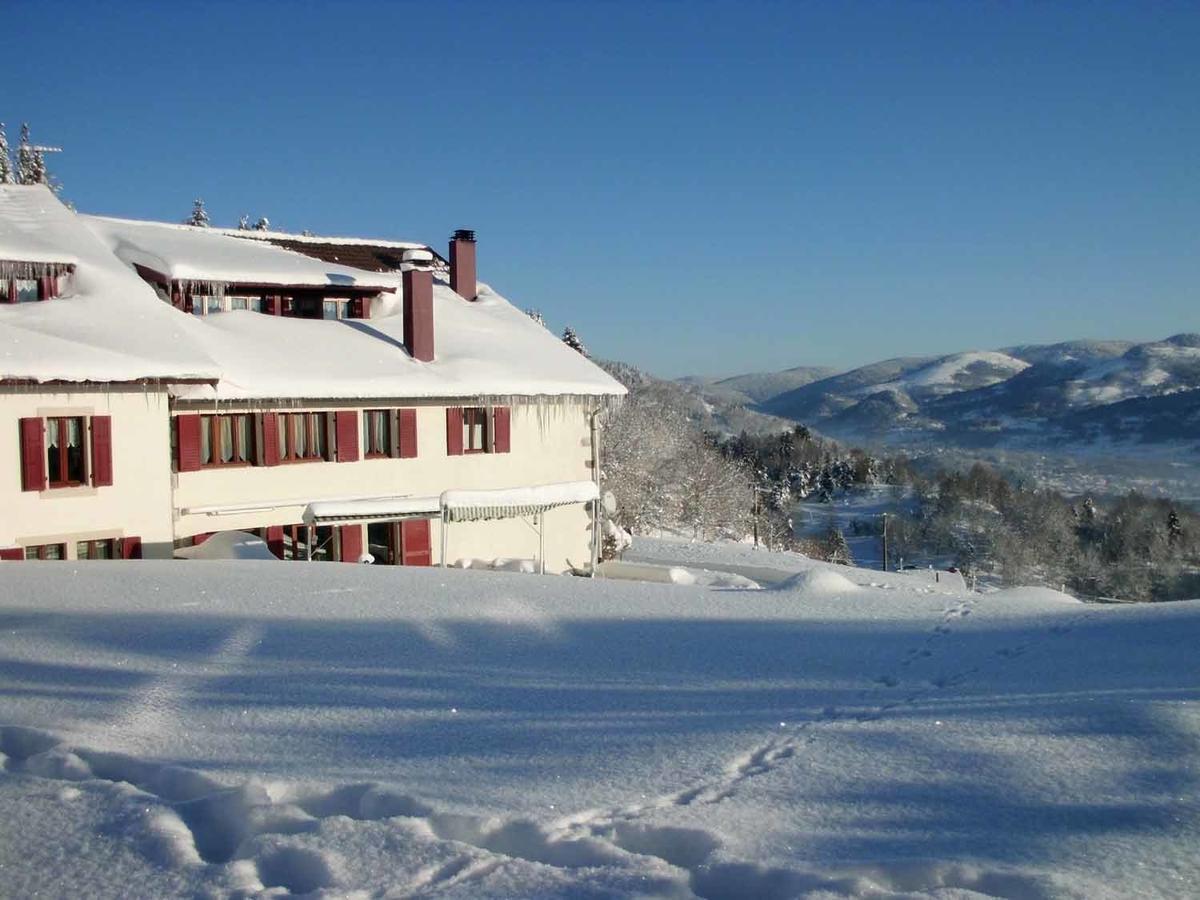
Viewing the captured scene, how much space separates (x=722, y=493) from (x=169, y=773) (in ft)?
166

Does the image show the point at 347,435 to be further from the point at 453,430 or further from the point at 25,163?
the point at 25,163

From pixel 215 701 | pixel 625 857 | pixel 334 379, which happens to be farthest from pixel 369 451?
pixel 625 857

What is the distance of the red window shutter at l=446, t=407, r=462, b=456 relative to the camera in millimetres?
20844

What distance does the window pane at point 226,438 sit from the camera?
17812 mm

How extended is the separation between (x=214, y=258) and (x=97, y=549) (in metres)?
7.38

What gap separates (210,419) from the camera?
1762 cm

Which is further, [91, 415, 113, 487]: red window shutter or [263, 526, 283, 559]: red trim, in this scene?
[263, 526, 283, 559]: red trim

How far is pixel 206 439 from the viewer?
693 inches

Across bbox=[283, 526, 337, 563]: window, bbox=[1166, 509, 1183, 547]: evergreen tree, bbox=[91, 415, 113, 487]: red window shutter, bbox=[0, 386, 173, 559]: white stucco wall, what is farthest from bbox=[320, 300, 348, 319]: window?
bbox=[1166, 509, 1183, 547]: evergreen tree

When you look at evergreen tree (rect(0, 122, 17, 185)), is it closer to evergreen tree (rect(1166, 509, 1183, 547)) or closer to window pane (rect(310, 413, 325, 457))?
window pane (rect(310, 413, 325, 457))

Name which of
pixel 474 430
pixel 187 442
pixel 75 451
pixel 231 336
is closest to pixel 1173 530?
pixel 474 430

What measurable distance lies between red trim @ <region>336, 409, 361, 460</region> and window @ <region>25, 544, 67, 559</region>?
5297 mm

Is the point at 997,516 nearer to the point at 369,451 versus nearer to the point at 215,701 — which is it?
the point at 369,451

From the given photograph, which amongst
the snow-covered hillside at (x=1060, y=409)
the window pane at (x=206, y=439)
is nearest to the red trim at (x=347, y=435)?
the window pane at (x=206, y=439)
